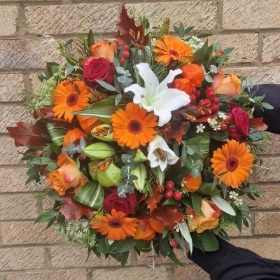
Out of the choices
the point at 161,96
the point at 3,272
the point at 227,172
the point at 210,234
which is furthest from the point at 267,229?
the point at 3,272

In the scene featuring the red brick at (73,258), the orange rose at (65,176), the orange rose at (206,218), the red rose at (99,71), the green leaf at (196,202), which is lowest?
the red brick at (73,258)

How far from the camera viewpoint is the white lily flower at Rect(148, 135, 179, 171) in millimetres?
658

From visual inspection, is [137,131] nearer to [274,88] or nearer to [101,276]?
[274,88]

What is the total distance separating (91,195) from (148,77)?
0.79ft

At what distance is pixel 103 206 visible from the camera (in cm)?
71

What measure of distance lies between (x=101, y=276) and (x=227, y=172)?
0.71 m

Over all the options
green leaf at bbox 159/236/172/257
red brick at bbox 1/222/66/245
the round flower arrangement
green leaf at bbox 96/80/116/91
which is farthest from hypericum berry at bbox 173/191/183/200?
red brick at bbox 1/222/66/245

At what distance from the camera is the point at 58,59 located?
103 cm

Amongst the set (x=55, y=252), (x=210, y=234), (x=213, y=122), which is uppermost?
(x=213, y=122)

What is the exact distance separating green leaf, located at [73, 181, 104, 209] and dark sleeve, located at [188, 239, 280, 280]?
0.94 feet

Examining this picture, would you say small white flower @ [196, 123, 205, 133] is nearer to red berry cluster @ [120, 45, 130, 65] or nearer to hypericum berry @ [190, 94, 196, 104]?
hypericum berry @ [190, 94, 196, 104]

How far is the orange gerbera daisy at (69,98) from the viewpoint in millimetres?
694

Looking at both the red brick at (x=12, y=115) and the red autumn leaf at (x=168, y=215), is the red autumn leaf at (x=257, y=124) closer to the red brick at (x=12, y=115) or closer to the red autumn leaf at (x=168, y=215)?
the red autumn leaf at (x=168, y=215)

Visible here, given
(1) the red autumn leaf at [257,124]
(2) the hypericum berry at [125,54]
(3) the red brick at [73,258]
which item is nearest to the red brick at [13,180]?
(3) the red brick at [73,258]
